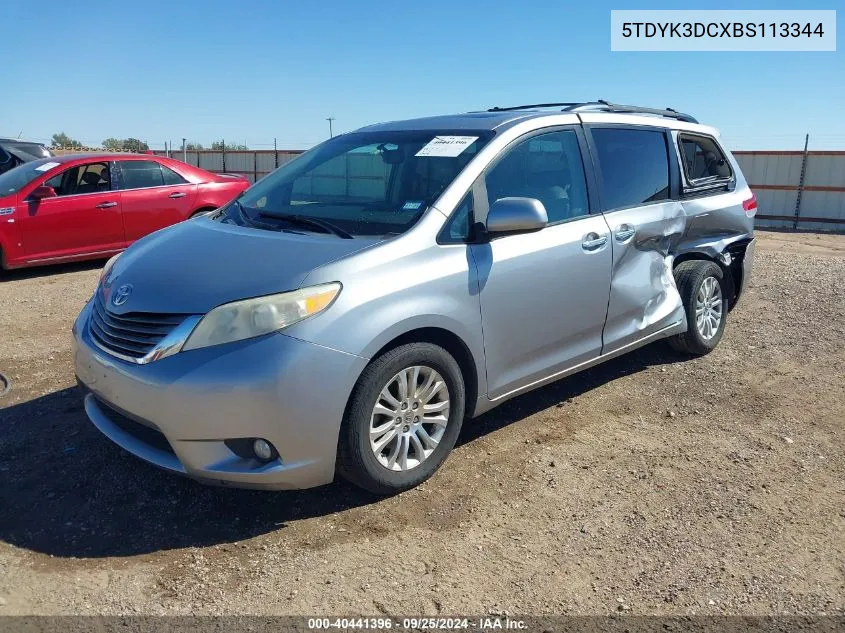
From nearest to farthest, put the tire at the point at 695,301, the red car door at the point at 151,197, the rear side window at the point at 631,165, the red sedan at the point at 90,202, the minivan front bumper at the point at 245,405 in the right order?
1. the minivan front bumper at the point at 245,405
2. the rear side window at the point at 631,165
3. the tire at the point at 695,301
4. the red sedan at the point at 90,202
5. the red car door at the point at 151,197

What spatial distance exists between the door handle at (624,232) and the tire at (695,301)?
926mm

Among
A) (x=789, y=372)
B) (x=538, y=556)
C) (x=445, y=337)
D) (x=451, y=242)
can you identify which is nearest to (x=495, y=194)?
(x=451, y=242)

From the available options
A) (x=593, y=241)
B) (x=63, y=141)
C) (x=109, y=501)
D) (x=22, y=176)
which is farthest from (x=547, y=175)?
(x=63, y=141)

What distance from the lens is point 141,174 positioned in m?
9.32

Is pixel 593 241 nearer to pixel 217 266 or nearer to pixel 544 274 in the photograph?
pixel 544 274

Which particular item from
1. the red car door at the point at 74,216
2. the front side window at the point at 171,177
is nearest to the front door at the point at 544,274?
the red car door at the point at 74,216

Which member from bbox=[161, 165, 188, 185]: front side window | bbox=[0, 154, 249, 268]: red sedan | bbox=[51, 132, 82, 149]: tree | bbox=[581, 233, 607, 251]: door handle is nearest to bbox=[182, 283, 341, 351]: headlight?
bbox=[581, 233, 607, 251]: door handle

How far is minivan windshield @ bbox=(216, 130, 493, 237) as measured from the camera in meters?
3.71

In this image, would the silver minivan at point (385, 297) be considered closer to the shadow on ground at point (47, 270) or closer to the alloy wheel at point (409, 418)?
the alloy wheel at point (409, 418)

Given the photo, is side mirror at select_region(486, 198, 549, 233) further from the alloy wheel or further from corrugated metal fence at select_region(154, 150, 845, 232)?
corrugated metal fence at select_region(154, 150, 845, 232)

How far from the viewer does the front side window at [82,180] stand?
8.66 metres

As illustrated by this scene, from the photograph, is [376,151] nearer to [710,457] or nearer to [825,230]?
[710,457]

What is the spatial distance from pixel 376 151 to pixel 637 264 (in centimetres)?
180

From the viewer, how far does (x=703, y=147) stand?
5.61 m
